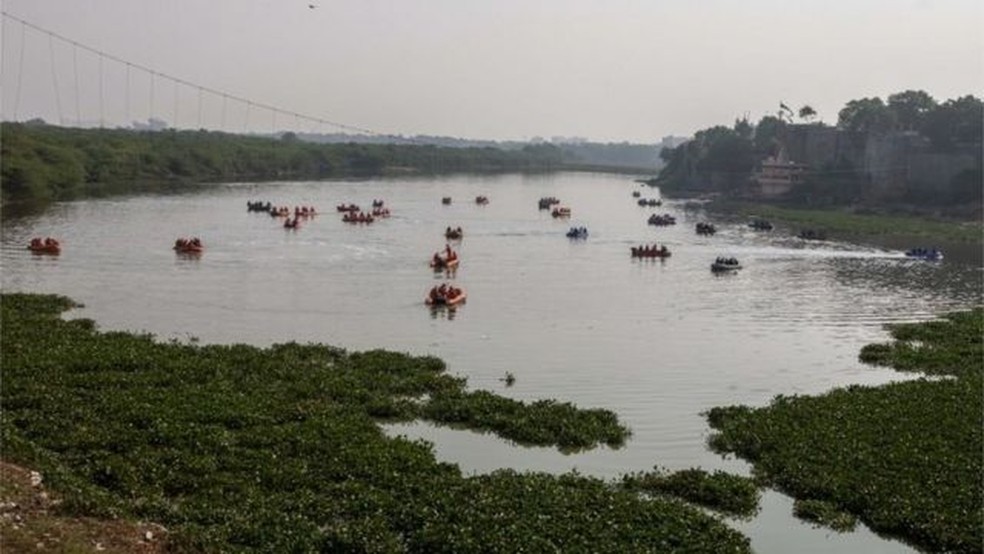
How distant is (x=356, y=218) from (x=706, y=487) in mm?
77769

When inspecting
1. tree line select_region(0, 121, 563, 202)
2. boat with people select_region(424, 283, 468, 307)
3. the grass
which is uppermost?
tree line select_region(0, 121, 563, 202)

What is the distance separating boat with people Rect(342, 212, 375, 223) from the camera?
319 feet

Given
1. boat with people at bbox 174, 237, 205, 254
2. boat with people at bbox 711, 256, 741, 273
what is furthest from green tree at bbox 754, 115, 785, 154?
boat with people at bbox 174, 237, 205, 254

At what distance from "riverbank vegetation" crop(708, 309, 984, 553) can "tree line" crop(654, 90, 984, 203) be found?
101m

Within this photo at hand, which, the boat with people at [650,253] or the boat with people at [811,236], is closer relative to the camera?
the boat with people at [650,253]

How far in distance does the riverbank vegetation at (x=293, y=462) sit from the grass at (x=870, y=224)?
86.6 metres

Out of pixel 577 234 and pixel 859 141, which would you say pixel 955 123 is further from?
pixel 577 234

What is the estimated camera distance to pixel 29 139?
118 m

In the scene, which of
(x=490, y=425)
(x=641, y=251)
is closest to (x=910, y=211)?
(x=641, y=251)

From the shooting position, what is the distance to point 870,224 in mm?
113250

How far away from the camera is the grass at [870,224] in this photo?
105m

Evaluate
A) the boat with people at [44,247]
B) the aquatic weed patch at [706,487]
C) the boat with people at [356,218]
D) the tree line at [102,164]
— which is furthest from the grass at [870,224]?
the aquatic weed patch at [706,487]

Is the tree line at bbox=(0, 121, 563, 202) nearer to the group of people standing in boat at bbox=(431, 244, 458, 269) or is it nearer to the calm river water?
the calm river water

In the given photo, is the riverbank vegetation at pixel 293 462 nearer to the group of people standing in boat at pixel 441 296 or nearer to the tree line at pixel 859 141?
the group of people standing in boat at pixel 441 296
